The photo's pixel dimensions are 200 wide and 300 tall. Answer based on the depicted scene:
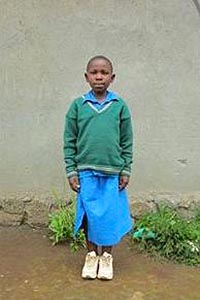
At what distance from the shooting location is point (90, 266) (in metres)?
3.72

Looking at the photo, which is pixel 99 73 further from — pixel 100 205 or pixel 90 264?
pixel 90 264

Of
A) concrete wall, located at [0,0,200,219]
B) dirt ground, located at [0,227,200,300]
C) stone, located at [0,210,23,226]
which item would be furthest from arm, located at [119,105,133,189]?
stone, located at [0,210,23,226]

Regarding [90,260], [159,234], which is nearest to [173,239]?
[159,234]

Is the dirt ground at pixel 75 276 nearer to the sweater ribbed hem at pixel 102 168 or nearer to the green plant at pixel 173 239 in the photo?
the green plant at pixel 173 239

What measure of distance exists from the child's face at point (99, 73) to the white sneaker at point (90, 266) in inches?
43.5

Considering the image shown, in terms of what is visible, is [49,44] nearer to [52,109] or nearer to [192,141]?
[52,109]

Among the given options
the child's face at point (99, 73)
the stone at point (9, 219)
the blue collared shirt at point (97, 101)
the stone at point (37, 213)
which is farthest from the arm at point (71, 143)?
the stone at point (9, 219)

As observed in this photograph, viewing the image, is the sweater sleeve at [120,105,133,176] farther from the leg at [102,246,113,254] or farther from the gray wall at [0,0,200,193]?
the gray wall at [0,0,200,193]

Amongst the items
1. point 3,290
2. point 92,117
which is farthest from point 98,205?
point 3,290

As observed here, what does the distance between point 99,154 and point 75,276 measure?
859 millimetres

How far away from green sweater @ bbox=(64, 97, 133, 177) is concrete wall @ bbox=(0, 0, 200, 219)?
92cm

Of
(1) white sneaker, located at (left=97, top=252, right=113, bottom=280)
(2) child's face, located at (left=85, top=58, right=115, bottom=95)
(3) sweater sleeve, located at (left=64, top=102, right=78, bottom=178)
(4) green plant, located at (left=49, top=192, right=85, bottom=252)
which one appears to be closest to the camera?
(2) child's face, located at (left=85, top=58, right=115, bottom=95)

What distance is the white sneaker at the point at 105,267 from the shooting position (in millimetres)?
3689

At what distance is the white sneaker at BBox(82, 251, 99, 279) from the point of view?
12.1ft
